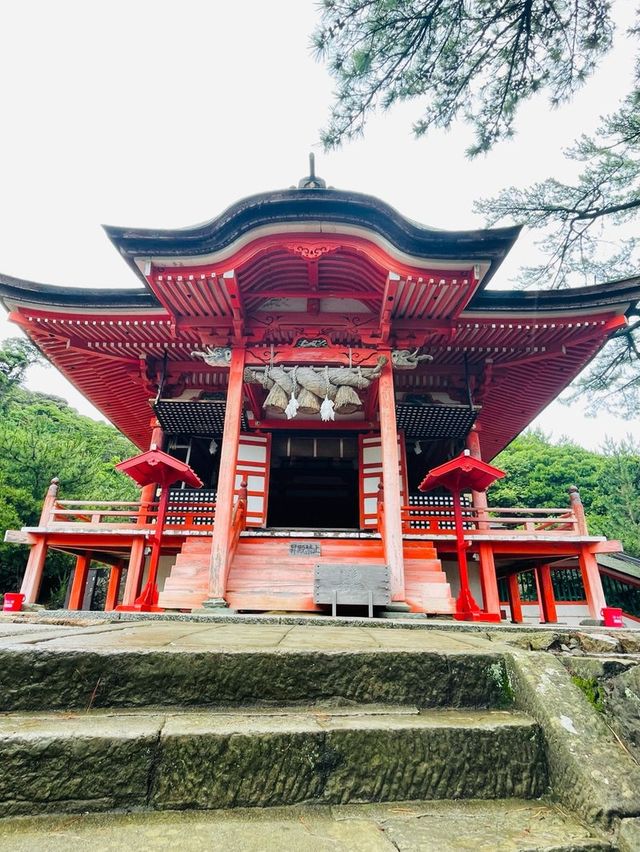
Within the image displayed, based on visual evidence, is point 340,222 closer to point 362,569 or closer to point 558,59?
point 558,59

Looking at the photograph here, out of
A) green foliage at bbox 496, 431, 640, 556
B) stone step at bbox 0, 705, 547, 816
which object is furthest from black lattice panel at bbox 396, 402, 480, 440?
green foliage at bbox 496, 431, 640, 556

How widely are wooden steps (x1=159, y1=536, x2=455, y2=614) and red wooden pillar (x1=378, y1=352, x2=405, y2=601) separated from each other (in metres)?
0.50

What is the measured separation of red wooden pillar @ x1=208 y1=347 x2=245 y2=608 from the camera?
6.08 m

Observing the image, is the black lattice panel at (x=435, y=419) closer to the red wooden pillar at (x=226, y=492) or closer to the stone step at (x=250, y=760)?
the red wooden pillar at (x=226, y=492)

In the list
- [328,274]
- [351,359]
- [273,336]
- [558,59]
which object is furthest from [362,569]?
[558,59]

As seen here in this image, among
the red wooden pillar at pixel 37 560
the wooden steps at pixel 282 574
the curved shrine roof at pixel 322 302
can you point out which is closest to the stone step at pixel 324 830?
the wooden steps at pixel 282 574

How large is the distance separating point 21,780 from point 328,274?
6940 mm

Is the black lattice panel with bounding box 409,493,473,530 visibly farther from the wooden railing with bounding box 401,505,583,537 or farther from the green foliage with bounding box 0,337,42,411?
the green foliage with bounding box 0,337,42,411

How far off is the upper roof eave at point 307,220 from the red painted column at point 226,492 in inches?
71.5

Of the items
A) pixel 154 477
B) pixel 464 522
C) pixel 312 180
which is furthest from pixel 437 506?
pixel 312 180

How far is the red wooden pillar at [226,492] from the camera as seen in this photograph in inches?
239

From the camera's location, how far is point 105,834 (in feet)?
3.84

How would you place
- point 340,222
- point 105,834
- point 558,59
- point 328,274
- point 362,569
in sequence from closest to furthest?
point 105,834 < point 558,59 < point 362,569 < point 340,222 < point 328,274

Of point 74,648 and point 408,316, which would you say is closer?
point 74,648
